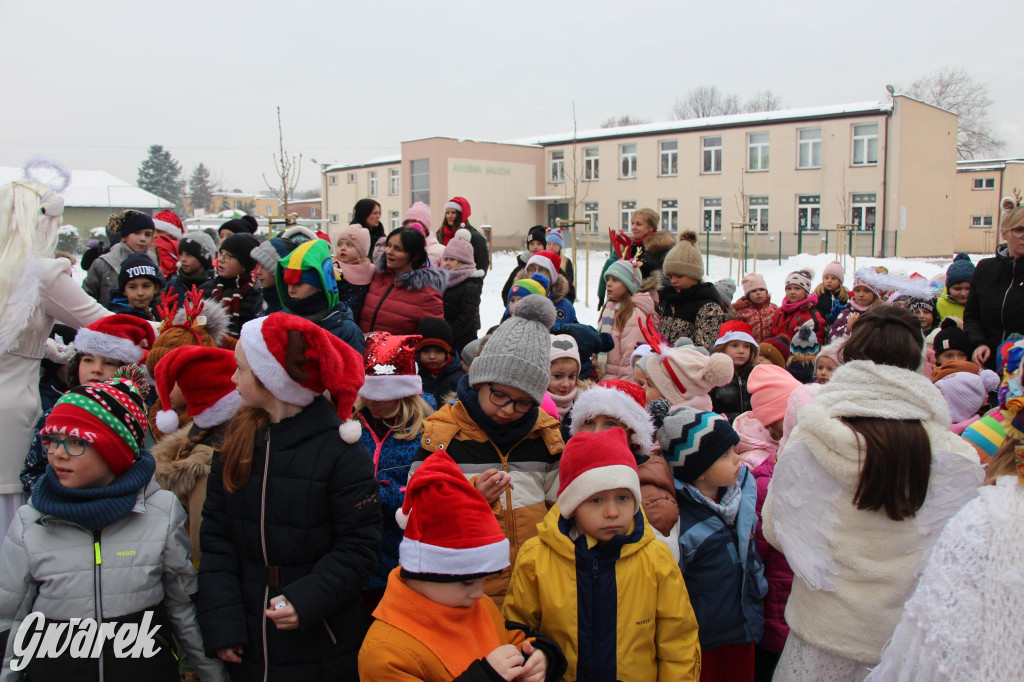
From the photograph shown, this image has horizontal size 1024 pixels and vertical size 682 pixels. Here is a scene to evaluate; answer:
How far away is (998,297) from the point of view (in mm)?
5461

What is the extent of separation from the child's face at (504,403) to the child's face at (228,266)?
3.15 m

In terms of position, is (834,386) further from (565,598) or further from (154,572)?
(154,572)

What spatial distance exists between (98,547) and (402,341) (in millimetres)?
1530

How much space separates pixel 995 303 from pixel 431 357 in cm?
442

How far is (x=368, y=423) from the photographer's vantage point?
3.32 m

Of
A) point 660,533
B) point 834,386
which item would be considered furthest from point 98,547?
point 834,386

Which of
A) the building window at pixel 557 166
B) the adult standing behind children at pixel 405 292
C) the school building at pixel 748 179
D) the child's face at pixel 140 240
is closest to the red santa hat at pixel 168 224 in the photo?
the child's face at pixel 140 240

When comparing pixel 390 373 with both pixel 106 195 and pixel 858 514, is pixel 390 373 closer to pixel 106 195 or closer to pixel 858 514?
pixel 858 514

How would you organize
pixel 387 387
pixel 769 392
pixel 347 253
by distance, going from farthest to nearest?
pixel 347 253 → pixel 769 392 → pixel 387 387

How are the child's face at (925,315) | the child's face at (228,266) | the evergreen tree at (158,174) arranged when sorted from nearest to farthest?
the child's face at (228,266) → the child's face at (925,315) → the evergreen tree at (158,174)

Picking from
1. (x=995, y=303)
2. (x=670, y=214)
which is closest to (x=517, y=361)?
(x=995, y=303)

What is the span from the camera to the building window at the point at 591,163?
41.3 meters

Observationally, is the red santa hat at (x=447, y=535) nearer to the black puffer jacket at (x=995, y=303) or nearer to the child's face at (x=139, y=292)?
the child's face at (x=139, y=292)

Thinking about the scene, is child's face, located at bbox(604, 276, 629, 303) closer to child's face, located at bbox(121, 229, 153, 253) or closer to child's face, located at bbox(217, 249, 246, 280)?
child's face, located at bbox(217, 249, 246, 280)
